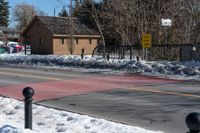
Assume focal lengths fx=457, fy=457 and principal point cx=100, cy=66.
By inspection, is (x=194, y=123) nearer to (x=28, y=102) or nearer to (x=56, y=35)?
(x=28, y=102)

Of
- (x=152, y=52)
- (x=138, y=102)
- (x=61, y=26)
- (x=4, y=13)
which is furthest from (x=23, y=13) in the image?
(x=138, y=102)

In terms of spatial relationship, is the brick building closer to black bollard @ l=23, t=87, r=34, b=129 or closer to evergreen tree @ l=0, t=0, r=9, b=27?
black bollard @ l=23, t=87, r=34, b=129

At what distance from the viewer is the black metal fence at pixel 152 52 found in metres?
24.8

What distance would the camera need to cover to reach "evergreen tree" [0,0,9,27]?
379 ft

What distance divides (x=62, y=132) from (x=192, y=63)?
15.2m

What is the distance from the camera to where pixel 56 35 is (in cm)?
5412

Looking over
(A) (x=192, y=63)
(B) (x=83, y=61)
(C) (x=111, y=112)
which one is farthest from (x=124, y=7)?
(C) (x=111, y=112)

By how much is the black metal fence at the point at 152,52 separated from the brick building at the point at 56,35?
2426 centimetres

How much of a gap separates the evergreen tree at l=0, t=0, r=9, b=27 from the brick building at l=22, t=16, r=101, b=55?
58631 millimetres

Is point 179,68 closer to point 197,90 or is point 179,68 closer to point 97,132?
point 197,90

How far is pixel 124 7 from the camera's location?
33219 mm

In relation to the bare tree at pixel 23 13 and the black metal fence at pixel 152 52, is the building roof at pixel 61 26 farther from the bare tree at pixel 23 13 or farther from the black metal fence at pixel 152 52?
the bare tree at pixel 23 13

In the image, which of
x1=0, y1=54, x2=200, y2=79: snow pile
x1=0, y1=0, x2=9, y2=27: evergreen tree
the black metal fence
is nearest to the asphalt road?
x1=0, y1=54, x2=200, y2=79: snow pile

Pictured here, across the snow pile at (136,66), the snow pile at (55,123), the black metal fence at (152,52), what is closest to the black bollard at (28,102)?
the snow pile at (55,123)
